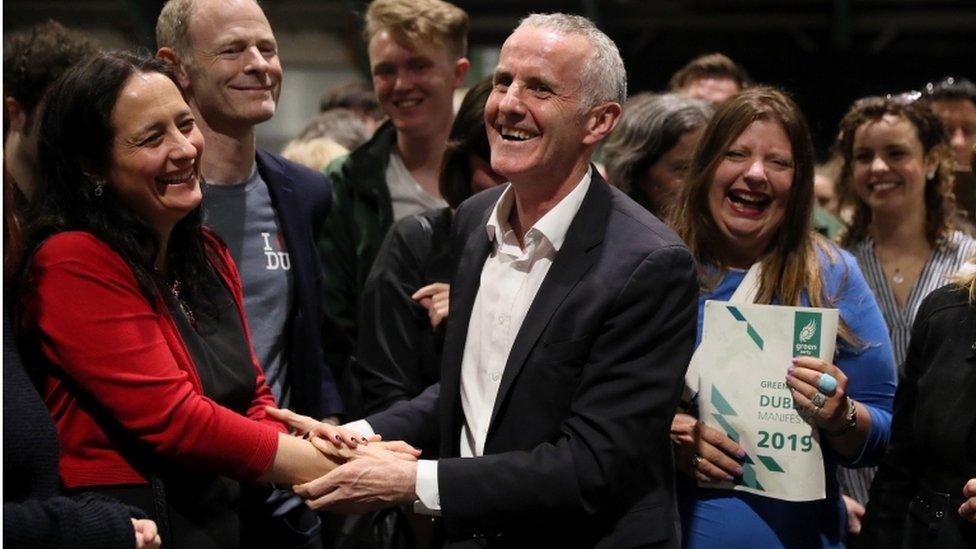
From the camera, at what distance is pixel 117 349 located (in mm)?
2178

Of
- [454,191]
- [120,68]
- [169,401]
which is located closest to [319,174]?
[454,191]

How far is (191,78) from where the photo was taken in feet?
10.1

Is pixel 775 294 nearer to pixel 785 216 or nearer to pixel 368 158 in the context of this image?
pixel 785 216

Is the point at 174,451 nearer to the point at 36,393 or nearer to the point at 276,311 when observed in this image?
the point at 36,393

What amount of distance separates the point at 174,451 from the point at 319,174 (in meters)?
1.21

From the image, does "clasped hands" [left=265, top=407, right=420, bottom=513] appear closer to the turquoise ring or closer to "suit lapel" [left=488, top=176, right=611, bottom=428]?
"suit lapel" [left=488, top=176, right=611, bottom=428]

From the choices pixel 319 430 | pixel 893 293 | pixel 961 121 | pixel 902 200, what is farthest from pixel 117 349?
pixel 961 121

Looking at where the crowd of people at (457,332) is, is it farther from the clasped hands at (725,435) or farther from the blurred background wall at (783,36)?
the blurred background wall at (783,36)

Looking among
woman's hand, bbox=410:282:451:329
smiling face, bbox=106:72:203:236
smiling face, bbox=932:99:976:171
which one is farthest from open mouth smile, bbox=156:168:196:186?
smiling face, bbox=932:99:976:171

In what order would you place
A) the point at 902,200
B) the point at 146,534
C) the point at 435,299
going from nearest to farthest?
the point at 146,534 → the point at 435,299 → the point at 902,200

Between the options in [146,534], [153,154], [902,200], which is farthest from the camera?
[902,200]

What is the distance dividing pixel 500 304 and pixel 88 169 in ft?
2.78

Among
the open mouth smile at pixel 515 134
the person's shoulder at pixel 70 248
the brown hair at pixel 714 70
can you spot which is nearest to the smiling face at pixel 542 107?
the open mouth smile at pixel 515 134

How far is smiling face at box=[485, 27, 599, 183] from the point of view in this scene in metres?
2.40
